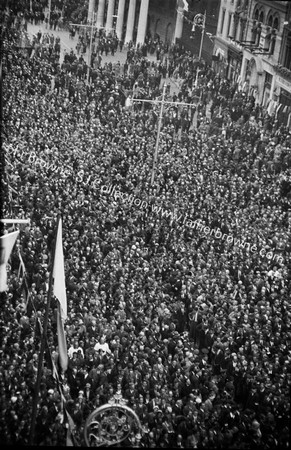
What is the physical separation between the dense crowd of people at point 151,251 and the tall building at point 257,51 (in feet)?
1.34

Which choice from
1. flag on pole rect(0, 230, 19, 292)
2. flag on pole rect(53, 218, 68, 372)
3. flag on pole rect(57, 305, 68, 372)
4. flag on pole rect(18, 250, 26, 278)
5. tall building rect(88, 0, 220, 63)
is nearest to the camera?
flag on pole rect(0, 230, 19, 292)

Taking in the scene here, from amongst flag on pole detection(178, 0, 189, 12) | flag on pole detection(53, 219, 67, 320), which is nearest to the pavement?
flag on pole detection(178, 0, 189, 12)

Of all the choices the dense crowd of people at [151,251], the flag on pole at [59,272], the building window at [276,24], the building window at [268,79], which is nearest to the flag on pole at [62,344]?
the flag on pole at [59,272]

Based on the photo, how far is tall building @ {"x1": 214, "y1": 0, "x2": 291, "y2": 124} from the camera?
1912cm

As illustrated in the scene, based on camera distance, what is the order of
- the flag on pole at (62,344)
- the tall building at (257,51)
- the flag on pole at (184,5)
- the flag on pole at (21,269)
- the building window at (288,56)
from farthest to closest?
the flag on pole at (184,5)
the building window at (288,56)
the tall building at (257,51)
the flag on pole at (21,269)
the flag on pole at (62,344)

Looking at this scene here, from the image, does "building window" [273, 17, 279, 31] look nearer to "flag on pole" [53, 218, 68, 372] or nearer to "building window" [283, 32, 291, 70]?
"building window" [283, 32, 291, 70]

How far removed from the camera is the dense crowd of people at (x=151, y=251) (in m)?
13.1

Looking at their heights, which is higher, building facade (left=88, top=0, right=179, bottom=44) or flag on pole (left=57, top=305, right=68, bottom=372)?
building facade (left=88, top=0, right=179, bottom=44)

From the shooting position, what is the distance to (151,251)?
59.2 feet

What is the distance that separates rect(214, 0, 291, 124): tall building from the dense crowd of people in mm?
→ 410

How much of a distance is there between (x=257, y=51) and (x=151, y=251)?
18.0 feet

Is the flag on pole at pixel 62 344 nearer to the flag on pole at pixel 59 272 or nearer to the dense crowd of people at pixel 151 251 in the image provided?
the flag on pole at pixel 59 272

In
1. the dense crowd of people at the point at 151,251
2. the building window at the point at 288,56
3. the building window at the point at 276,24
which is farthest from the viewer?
the building window at the point at 288,56

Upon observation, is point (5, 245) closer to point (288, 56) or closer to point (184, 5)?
point (288, 56)
